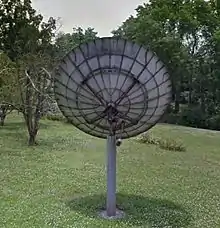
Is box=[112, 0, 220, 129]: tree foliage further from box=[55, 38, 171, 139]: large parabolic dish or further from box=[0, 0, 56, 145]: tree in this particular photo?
box=[55, 38, 171, 139]: large parabolic dish

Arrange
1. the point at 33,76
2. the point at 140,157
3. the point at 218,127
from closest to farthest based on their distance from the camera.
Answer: the point at 140,157
the point at 33,76
the point at 218,127

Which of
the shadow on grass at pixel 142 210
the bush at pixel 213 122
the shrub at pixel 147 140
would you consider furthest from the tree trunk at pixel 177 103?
the shadow on grass at pixel 142 210

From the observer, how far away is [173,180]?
1027 centimetres

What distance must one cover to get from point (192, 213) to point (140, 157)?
5681mm

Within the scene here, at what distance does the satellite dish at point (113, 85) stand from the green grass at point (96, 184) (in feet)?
2.67

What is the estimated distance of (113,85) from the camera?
23.2ft

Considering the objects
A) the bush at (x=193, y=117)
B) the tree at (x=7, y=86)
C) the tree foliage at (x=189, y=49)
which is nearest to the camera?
the tree at (x=7, y=86)

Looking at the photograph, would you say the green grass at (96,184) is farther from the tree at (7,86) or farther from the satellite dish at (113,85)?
the tree at (7,86)

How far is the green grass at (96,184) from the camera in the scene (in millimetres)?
7117

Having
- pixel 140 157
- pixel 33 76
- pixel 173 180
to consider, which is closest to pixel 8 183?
pixel 173 180

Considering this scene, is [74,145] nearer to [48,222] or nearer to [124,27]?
[48,222]

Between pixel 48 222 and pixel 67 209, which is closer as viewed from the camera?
pixel 48 222

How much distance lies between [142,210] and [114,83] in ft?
7.70

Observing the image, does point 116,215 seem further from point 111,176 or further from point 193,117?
point 193,117
